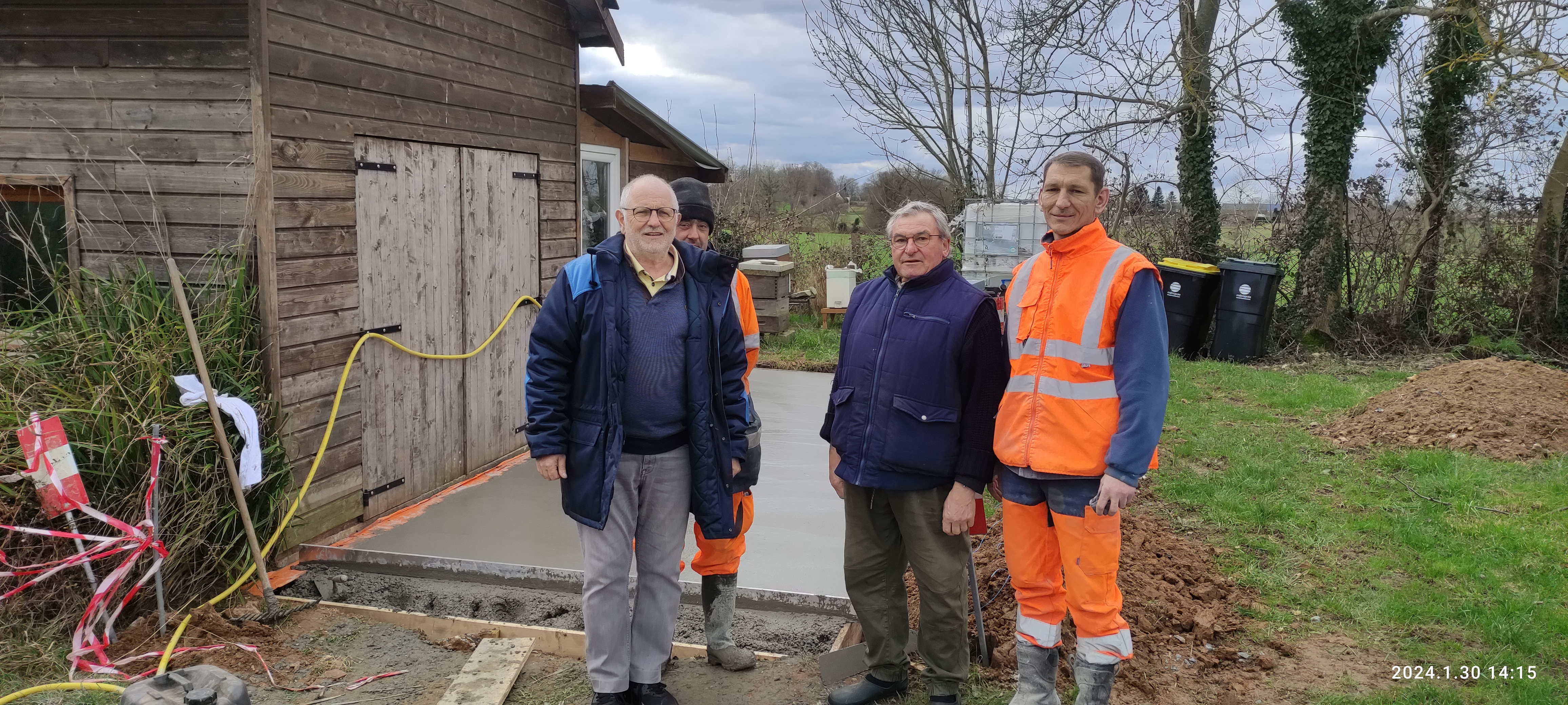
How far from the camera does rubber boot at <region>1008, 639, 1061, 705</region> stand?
2.99 m

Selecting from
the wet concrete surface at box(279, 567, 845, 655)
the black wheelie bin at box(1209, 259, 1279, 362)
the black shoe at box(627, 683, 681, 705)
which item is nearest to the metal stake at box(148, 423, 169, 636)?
the wet concrete surface at box(279, 567, 845, 655)

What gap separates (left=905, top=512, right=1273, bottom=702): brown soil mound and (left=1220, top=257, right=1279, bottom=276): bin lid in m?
6.79

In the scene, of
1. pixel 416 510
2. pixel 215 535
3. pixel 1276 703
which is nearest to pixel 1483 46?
pixel 1276 703

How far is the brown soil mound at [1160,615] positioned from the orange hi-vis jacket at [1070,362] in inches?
31.5

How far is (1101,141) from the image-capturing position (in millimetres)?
12430

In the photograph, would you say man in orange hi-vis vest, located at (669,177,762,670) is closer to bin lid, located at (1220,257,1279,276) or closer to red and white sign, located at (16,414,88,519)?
red and white sign, located at (16,414,88,519)

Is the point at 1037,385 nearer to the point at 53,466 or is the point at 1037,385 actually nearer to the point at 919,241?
the point at 919,241

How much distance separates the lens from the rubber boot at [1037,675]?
2988mm

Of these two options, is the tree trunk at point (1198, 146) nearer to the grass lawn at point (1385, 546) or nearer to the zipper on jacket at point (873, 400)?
the grass lawn at point (1385, 546)

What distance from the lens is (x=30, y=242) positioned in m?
4.53

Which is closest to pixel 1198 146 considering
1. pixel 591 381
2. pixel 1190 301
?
pixel 1190 301

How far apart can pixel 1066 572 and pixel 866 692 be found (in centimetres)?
82

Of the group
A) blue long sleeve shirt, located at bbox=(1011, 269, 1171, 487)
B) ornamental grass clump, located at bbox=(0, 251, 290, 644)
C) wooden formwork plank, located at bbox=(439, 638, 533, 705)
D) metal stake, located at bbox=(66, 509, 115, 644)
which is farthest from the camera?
ornamental grass clump, located at bbox=(0, 251, 290, 644)

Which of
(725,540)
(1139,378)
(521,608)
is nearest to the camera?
(1139,378)
